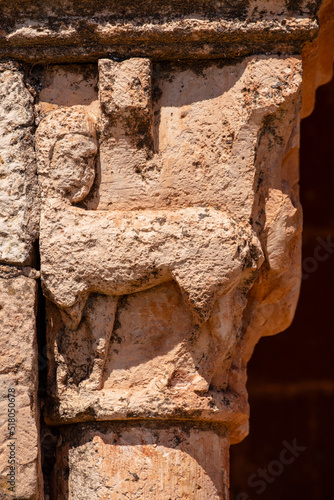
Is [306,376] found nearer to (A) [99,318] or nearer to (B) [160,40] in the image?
(A) [99,318]

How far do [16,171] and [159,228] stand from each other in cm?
44

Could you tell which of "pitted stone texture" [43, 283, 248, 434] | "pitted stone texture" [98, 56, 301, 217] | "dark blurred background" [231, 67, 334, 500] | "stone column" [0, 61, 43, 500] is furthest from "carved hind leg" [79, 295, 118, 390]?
"dark blurred background" [231, 67, 334, 500]

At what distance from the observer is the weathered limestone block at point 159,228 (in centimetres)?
205

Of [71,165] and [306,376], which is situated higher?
[71,165]

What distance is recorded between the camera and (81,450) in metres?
2.14

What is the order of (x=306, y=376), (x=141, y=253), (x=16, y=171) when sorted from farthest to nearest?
1. (x=306, y=376)
2. (x=16, y=171)
3. (x=141, y=253)

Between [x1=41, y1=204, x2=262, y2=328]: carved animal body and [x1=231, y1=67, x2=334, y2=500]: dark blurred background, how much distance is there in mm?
1970

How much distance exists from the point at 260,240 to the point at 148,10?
28.1 inches

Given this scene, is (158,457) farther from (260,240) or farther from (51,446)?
(260,240)

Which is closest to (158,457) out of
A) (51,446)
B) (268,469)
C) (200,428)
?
(200,428)

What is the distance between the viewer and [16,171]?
2152 millimetres

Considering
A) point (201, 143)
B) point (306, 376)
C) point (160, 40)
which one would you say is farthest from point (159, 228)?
point (306, 376)

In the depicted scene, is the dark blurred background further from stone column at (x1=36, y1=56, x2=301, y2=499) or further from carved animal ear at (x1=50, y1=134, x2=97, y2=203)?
carved animal ear at (x1=50, y1=134, x2=97, y2=203)

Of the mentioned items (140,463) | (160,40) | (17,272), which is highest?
(160,40)
